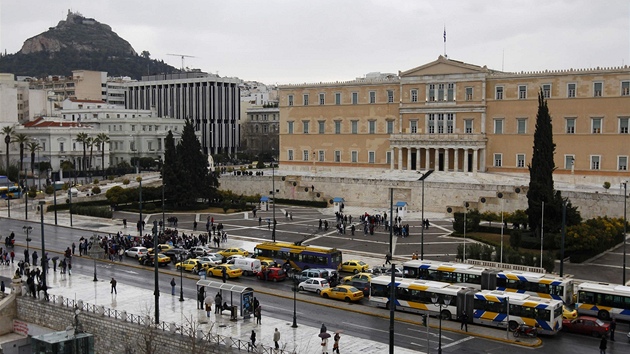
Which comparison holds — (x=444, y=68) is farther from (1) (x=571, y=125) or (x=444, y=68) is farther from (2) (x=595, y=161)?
(2) (x=595, y=161)

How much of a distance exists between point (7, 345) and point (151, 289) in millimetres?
7783

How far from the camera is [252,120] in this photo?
152875mm

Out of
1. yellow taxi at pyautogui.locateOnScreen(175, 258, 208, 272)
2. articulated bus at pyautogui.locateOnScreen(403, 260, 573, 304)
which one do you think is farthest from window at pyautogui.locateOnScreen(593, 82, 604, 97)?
yellow taxi at pyautogui.locateOnScreen(175, 258, 208, 272)

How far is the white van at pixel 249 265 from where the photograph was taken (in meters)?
41.4

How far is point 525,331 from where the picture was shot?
2912 centimetres

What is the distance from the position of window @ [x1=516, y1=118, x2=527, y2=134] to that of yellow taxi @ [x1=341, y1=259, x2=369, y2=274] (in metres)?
37.3

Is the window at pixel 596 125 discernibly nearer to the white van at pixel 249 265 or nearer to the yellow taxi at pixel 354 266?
the yellow taxi at pixel 354 266

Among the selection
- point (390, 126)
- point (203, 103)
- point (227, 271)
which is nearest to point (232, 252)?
point (227, 271)

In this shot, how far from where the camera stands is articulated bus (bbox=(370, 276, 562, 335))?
29.5 m

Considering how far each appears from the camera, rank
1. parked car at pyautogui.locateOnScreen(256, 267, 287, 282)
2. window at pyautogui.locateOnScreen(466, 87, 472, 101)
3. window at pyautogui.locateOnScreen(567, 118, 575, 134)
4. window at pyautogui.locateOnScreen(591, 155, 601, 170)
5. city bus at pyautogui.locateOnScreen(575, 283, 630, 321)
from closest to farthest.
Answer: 1. city bus at pyautogui.locateOnScreen(575, 283, 630, 321)
2. parked car at pyautogui.locateOnScreen(256, 267, 287, 282)
3. window at pyautogui.locateOnScreen(591, 155, 601, 170)
4. window at pyautogui.locateOnScreen(567, 118, 575, 134)
5. window at pyautogui.locateOnScreen(466, 87, 472, 101)

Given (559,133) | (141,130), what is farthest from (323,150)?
(141,130)

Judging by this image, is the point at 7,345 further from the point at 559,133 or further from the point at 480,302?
the point at 559,133

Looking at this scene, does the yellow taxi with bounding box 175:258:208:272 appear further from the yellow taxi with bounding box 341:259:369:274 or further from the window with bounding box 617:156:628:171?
the window with bounding box 617:156:628:171

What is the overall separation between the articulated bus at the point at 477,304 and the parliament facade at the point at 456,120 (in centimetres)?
4315
